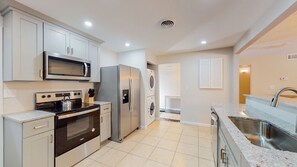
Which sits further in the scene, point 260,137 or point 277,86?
point 277,86

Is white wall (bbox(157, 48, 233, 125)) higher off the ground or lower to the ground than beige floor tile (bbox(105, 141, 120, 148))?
higher

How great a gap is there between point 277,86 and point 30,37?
22.8ft

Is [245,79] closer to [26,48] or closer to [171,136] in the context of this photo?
[171,136]

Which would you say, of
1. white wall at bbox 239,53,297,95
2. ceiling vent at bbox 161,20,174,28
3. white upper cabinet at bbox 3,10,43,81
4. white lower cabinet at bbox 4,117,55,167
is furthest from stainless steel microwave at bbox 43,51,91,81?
white wall at bbox 239,53,297,95

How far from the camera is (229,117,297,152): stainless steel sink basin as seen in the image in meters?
1.11

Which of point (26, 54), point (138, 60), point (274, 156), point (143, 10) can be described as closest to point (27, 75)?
point (26, 54)

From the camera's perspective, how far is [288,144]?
1.11m

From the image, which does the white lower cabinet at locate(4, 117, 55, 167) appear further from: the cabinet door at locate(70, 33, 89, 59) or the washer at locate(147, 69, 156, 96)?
the washer at locate(147, 69, 156, 96)

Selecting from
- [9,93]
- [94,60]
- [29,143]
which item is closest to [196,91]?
[94,60]

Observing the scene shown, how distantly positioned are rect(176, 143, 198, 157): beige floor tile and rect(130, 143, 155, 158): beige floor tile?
0.55m

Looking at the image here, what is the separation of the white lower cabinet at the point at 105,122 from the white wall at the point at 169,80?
11.9 ft

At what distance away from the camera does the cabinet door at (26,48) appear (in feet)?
5.40

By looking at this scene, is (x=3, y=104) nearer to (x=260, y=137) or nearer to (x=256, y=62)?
(x=260, y=137)

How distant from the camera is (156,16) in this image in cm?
194
